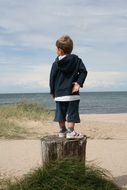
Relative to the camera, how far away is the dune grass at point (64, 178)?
5758 mm

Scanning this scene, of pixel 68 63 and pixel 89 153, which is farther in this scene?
pixel 89 153

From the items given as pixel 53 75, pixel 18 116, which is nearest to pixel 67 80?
pixel 53 75

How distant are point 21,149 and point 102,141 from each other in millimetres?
2661

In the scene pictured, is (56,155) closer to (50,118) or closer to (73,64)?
(73,64)

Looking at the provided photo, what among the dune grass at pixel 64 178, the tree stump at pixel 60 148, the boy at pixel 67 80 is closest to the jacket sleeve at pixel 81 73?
the boy at pixel 67 80

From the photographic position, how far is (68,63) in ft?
21.7

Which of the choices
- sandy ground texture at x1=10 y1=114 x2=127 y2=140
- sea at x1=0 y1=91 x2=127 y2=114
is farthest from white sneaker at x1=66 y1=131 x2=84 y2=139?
sea at x1=0 y1=91 x2=127 y2=114

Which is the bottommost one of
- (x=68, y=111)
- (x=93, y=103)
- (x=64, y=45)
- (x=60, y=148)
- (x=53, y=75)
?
(x=93, y=103)

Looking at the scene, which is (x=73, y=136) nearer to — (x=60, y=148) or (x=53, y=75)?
(x=60, y=148)

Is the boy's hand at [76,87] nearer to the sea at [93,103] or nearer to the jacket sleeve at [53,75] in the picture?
the jacket sleeve at [53,75]

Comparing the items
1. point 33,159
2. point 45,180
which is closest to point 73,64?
point 45,180

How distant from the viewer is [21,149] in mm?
10812

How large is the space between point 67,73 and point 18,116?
1171 centimetres

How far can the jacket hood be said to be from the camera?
6.62m
